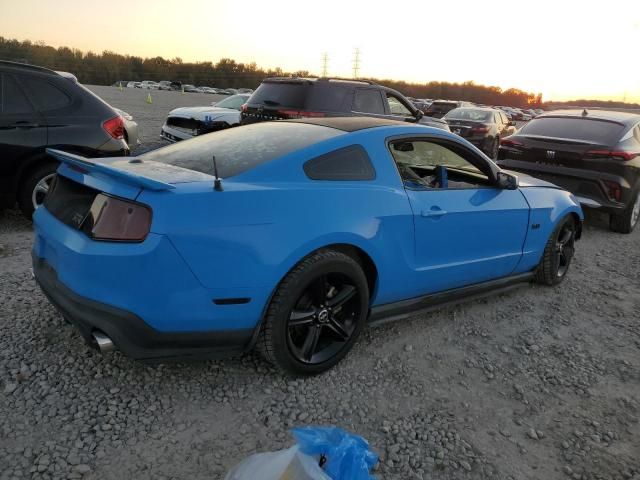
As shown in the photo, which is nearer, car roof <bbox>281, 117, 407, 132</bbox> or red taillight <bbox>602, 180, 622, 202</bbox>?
car roof <bbox>281, 117, 407, 132</bbox>

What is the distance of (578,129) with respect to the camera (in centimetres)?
723

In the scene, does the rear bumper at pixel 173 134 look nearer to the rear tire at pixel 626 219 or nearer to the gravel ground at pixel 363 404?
the gravel ground at pixel 363 404

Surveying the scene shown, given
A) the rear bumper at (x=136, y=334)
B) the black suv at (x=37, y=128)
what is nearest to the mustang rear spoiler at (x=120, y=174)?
the rear bumper at (x=136, y=334)

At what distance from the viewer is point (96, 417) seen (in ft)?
8.19

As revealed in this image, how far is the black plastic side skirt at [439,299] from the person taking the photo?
3.28 meters

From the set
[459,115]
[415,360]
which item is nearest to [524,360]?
[415,360]

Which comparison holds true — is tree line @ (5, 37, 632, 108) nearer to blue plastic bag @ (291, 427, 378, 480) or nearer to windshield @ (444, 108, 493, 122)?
windshield @ (444, 108, 493, 122)

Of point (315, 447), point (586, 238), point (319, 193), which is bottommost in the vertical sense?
point (586, 238)

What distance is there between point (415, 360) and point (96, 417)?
1.87 metres

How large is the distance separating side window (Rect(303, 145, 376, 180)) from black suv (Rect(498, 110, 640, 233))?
4.71 m

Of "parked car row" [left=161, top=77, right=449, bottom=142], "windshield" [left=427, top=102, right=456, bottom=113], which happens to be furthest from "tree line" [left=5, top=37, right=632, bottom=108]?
"parked car row" [left=161, top=77, right=449, bottom=142]

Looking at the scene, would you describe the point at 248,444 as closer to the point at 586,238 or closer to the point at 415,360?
the point at 415,360

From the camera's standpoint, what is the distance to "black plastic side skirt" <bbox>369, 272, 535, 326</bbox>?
328 centimetres

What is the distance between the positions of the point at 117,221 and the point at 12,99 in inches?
139
